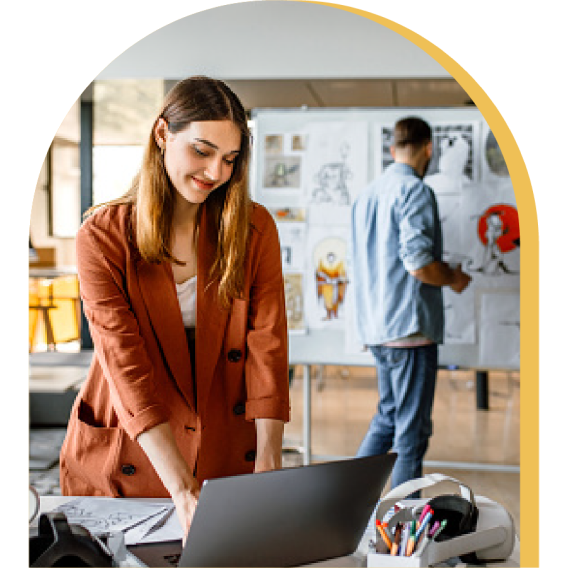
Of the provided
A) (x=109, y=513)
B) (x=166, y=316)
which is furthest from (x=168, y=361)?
(x=109, y=513)

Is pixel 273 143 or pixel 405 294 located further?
pixel 273 143

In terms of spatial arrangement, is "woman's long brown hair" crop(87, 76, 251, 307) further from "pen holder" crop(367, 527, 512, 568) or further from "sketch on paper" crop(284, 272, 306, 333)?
"sketch on paper" crop(284, 272, 306, 333)

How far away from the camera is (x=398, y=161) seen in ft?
11.4

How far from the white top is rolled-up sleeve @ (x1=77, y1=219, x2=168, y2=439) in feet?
0.37

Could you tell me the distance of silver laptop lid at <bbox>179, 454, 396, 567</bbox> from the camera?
46.2 inches

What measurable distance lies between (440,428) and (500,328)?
1667 mm

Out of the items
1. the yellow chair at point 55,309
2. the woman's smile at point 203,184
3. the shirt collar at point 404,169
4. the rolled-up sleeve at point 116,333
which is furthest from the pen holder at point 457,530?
the yellow chair at point 55,309

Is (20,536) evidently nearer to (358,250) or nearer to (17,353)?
(17,353)

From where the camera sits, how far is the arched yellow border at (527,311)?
1156mm

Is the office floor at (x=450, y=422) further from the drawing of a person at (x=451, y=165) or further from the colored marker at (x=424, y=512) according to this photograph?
the colored marker at (x=424, y=512)

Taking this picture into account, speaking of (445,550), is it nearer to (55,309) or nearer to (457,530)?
(457,530)

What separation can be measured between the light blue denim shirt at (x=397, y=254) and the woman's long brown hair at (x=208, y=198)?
5.76 feet

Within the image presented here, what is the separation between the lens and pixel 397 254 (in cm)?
346

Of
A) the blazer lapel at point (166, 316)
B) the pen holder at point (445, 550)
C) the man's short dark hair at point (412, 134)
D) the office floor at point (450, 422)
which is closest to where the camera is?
the pen holder at point (445, 550)
